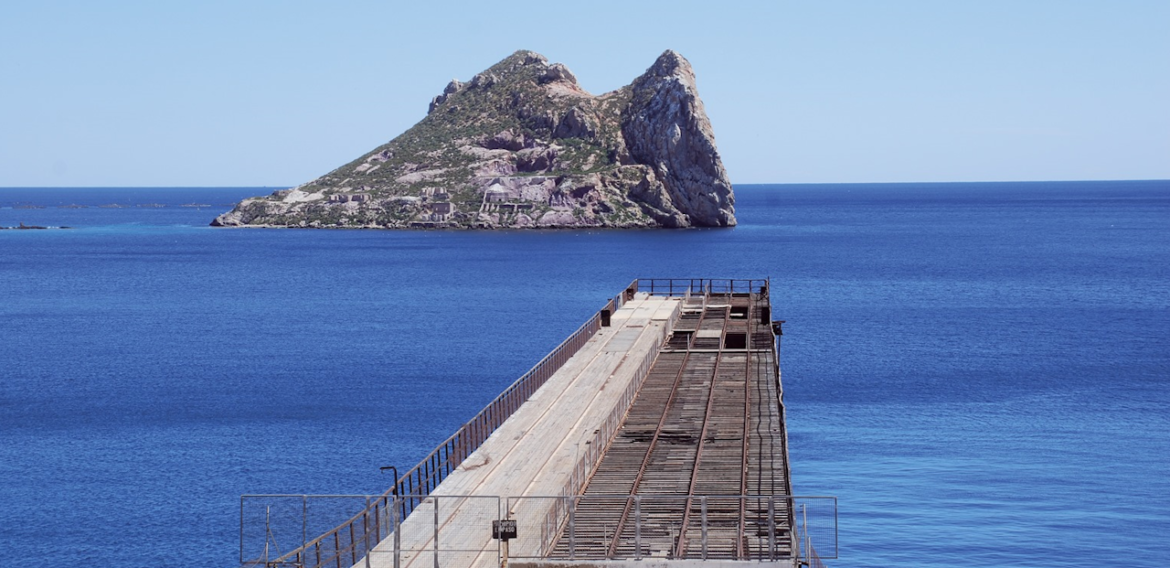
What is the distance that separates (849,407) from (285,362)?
36.4m

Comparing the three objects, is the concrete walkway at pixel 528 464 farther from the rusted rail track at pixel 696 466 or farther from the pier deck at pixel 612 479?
the rusted rail track at pixel 696 466

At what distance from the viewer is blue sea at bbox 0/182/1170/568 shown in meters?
51.4

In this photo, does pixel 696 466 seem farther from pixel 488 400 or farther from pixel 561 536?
pixel 488 400

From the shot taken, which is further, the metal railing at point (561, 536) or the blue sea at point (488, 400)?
the blue sea at point (488, 400)

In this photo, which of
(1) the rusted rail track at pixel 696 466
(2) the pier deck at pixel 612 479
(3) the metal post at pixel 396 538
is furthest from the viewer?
(1) the rusted rail track at pixel 696 466

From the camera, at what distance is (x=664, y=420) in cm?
4709

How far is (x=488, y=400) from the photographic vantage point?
75062 mm

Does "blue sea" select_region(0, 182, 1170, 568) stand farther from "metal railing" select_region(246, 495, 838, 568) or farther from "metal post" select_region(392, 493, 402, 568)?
"metal post" select_region(392, 493, 402, 568)

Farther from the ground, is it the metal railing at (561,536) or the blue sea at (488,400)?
the metal railing at (561,536)

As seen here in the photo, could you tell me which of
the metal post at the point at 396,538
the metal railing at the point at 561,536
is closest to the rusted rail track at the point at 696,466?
the metal railing at the point at 561,536

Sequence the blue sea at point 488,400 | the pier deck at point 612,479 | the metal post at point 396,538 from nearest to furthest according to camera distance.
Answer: the metal post at point 396,538 → the pier deck at point 612,479 → the blue sea at point 488,400

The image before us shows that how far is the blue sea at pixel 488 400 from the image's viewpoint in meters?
51.4

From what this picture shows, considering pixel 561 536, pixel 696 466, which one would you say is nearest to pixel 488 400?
pixel 696 466

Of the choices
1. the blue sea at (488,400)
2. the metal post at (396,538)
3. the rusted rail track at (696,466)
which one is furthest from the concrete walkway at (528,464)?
the blue sea at (488,400)
